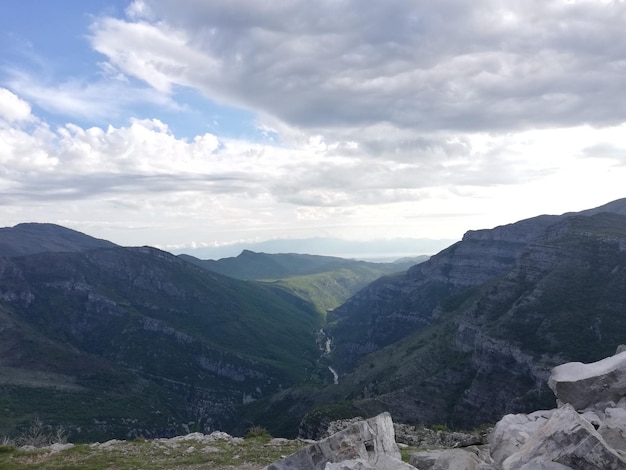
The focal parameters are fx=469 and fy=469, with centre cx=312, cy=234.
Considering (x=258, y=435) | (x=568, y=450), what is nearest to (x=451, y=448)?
(x=568, y=450)

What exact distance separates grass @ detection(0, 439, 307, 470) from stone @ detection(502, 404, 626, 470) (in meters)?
15.5

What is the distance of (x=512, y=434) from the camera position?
21984mm

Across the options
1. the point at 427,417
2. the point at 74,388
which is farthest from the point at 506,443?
the point at 74,388

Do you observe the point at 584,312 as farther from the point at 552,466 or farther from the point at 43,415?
the point at 43,415

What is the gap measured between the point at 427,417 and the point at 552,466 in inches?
3640

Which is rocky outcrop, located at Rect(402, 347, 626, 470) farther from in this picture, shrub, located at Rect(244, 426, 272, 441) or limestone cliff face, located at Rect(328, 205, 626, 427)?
limestone cliff face, located at Rect(328, 205, 626, 427)

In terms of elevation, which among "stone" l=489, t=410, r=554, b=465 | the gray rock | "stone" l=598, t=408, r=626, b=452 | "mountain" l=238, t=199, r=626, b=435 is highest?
"stone" l=598, t=408, r=626, b=452

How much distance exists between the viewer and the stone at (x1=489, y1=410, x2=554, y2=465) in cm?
2073

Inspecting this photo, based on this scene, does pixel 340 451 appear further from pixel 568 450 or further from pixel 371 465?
pixel 568 450

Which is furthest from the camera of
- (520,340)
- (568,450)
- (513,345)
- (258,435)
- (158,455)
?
(520,340)

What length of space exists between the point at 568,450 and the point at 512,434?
579cm

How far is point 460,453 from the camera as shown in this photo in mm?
19922

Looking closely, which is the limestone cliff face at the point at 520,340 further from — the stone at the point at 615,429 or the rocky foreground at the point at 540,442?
the stone at the point at 615,429

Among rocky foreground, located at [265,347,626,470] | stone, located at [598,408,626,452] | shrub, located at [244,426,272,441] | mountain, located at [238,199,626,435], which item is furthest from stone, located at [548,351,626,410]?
mountain, located at [238,199,626,435]
